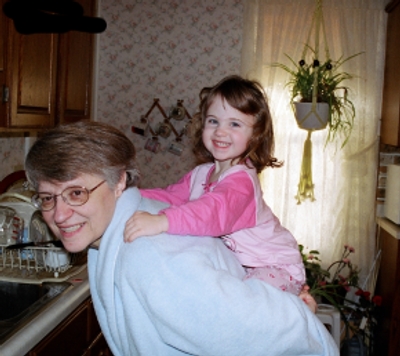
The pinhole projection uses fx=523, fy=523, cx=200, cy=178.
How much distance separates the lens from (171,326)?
97 centimetres

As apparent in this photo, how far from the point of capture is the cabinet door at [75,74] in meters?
2.47

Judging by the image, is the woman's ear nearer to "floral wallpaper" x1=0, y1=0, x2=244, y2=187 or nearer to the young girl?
the young girl

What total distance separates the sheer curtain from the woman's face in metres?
2.68

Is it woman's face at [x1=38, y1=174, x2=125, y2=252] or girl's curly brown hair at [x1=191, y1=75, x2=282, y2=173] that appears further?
girl's curly brown hair at [x1=191, y1=75, x2=282, y2=173]

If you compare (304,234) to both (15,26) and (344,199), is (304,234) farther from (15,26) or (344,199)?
(15,26)

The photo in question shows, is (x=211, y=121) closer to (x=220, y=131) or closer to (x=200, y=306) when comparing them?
(x=220, y=131)

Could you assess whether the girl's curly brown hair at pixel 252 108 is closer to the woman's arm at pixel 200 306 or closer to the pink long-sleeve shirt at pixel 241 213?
the pink long-sleeve shirt at pixel 241 213

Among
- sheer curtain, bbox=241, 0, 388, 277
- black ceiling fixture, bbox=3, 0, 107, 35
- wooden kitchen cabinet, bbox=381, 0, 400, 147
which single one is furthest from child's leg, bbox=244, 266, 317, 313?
sheer curtain, bbox=241, 0, 388, 277

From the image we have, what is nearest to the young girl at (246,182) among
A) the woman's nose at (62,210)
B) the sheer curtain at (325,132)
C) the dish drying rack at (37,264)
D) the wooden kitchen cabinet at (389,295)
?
the woman's nose at (62,210)

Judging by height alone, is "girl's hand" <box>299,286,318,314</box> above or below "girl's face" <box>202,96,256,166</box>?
below

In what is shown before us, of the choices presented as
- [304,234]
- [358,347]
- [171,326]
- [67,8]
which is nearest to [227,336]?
[171,326]

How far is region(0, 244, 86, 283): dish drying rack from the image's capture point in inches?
76.7

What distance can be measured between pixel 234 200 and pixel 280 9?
2567mm

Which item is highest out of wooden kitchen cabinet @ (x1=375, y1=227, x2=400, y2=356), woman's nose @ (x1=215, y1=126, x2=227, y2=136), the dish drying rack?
woman's nose @ (x1=215, y1=126, x2=227, y2=136)
